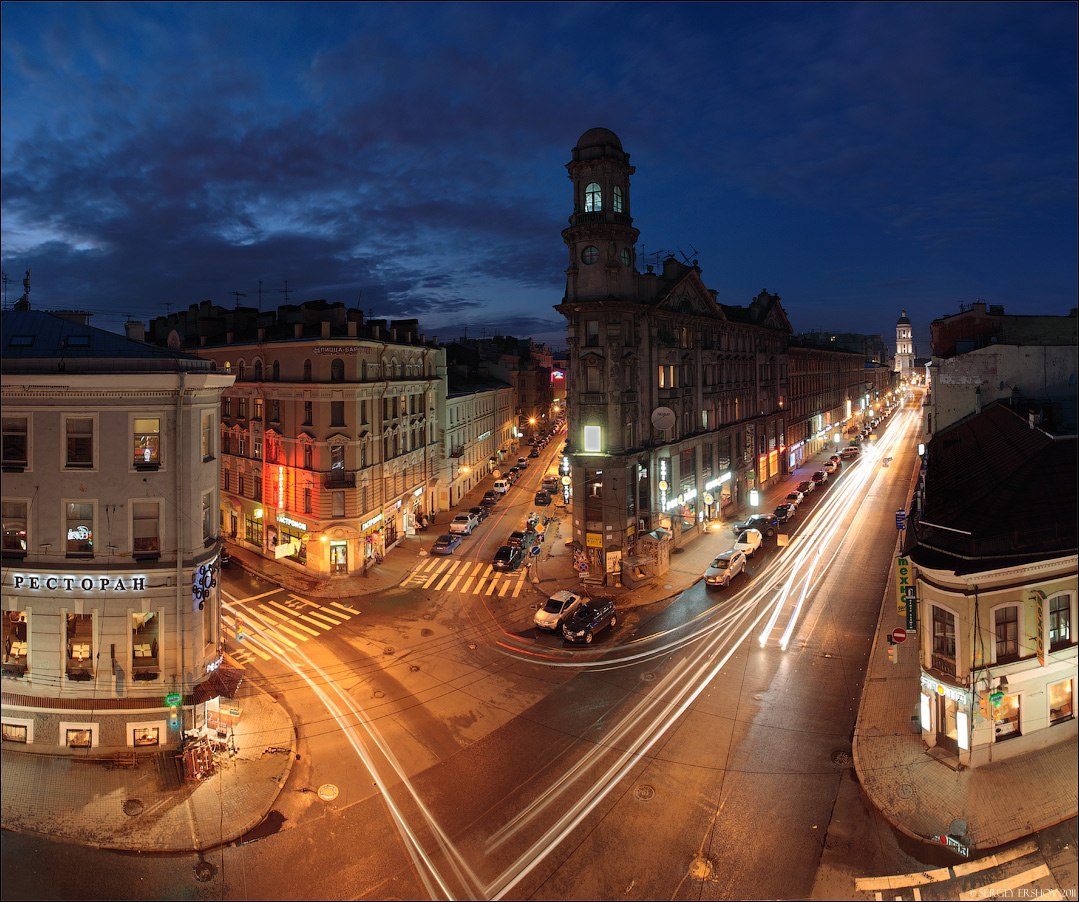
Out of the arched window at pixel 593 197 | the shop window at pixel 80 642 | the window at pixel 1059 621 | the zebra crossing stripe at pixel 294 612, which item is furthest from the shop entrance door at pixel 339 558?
the window at pixel 1059 621

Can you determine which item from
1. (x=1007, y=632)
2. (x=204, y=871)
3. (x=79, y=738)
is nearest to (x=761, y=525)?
(x=1007, y=632)

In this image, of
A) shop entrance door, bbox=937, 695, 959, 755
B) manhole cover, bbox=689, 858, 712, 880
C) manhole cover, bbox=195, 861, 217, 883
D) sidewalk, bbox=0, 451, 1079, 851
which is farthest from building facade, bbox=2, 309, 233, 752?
shop entrance door, bbox=937, 695, 959, 755

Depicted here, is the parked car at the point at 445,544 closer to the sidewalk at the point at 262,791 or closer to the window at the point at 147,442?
the sidewalk at the point at 262,791

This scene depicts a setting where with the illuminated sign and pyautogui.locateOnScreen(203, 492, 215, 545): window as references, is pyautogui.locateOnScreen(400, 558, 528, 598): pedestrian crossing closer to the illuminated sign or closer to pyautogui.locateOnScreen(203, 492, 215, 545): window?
pyautogui.locateOnScreen(203, 492, 215, 545): window

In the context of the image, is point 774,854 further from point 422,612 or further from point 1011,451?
point 422,612

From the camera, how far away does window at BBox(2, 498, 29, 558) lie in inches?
803

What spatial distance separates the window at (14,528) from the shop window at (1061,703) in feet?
107

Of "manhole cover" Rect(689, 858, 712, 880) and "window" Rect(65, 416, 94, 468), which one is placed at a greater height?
"window" Rect(65, 416, 94, 468)

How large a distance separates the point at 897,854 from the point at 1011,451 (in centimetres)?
1554

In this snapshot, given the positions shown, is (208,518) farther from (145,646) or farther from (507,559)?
(507,559)

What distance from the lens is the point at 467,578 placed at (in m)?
42.0

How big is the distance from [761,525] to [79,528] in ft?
145

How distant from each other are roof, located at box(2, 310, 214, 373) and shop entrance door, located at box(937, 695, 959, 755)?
26.7 m

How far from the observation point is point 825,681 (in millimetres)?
25828
